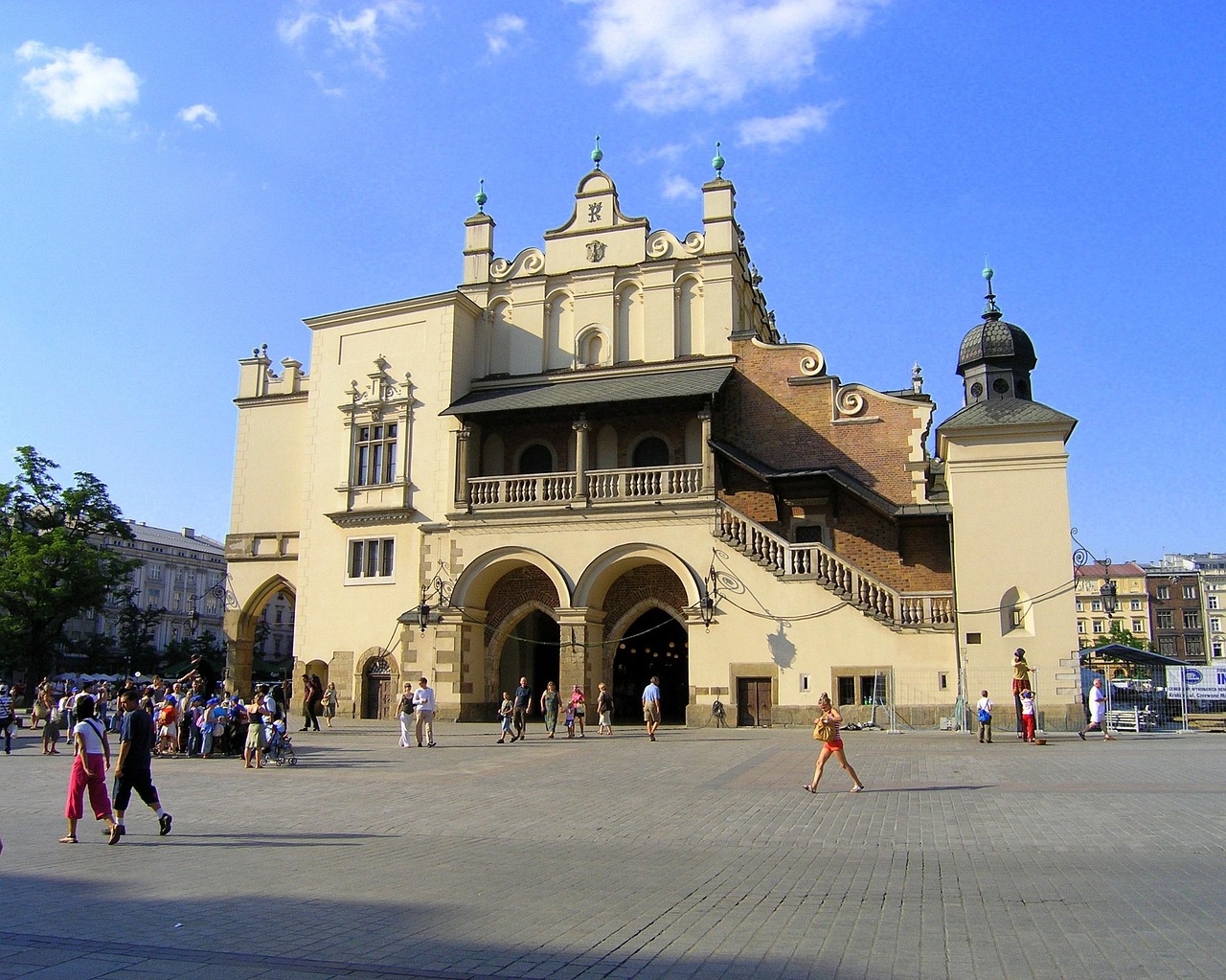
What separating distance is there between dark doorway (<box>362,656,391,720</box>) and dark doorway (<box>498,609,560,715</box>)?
3.56 meters

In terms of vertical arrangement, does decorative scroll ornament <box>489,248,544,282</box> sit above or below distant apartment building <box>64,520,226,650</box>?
above

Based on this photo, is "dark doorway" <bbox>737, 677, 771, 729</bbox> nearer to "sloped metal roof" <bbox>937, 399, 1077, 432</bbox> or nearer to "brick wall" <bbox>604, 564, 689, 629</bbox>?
"brick wall" <bbox>604, 564, 689, 629</bbox>

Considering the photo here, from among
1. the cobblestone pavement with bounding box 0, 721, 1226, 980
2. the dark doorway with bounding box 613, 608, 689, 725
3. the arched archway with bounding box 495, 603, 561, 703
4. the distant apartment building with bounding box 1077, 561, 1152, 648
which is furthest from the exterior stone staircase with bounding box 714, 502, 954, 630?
the distant apartment building with bounding box 1077, 561, 1152, 648

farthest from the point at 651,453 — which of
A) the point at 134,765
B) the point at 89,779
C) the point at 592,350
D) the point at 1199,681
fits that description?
the point at 89,779

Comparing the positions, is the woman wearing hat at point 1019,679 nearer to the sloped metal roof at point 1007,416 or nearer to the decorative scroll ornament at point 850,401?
the sloped metal roof at point 1007,416

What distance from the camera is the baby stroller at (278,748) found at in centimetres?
1953

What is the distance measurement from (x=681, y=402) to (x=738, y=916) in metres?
23.8

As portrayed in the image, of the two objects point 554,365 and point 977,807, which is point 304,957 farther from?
point 554,365

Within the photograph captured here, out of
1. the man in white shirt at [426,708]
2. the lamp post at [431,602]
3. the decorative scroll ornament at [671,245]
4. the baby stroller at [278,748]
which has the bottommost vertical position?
the baby stroller at [278,748]

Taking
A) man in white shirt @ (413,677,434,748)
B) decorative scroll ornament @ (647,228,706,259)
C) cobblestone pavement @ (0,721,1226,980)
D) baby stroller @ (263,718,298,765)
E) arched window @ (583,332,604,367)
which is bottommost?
cobblestone pavement @ (0,721,1226,980)

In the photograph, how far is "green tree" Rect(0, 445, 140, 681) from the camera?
1773 inches

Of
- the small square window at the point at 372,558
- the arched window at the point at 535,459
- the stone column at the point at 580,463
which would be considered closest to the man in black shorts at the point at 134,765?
the stone column at the point at 580,463

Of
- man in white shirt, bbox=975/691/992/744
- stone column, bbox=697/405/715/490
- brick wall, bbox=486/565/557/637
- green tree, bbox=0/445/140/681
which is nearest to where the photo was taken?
man in white shirt, bbox=975/691/992/744

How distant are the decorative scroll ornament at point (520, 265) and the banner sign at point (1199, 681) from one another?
24821mm
